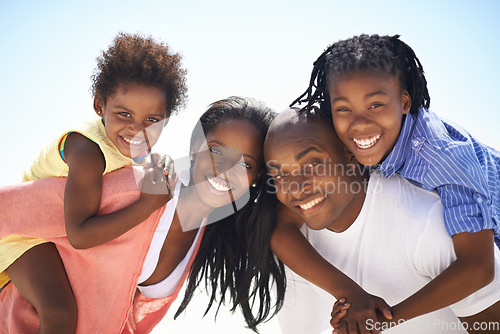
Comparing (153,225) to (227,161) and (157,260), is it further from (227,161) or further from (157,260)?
(227,161)

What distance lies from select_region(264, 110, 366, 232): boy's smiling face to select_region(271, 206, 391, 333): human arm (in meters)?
0.15

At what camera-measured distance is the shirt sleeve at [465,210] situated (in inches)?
83.1

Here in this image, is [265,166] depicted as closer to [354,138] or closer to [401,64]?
[354,138]

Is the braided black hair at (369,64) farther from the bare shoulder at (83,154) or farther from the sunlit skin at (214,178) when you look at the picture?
the bare shoulder at (83,154)

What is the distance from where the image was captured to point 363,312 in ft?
6.84

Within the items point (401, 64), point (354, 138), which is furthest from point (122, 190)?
point (401, 64)

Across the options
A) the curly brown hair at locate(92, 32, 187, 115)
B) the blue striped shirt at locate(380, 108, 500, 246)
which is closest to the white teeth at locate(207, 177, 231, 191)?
the curly brown hair at locate(92, 32, 187, 115)

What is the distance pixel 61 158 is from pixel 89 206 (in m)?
0.37

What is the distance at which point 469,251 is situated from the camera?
2133 millimetres

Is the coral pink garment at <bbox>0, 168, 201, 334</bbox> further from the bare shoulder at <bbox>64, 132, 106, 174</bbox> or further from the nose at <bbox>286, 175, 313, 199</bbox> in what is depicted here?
the nose at <bbox>286, 175, 313, 199</bbox>

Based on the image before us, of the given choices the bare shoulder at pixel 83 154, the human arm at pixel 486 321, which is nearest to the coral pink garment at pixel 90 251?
the bare shoulder at pixel 83 154

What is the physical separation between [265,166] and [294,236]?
484 millimetres

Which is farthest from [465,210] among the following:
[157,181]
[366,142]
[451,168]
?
[157,181]

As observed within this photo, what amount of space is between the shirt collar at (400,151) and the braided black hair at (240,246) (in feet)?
2.45
